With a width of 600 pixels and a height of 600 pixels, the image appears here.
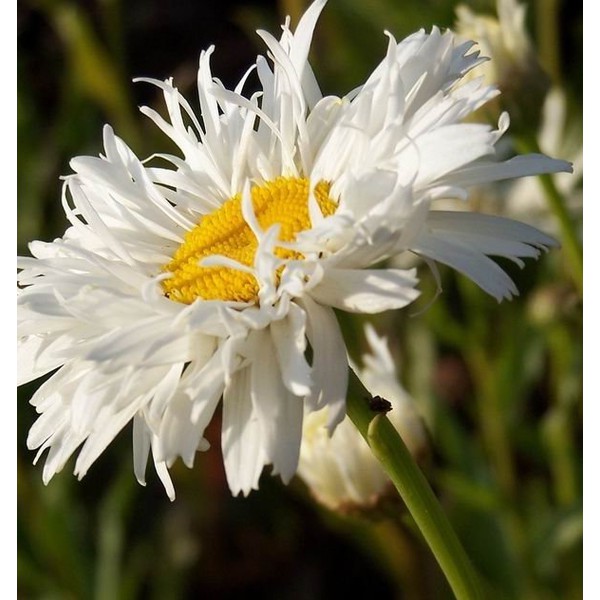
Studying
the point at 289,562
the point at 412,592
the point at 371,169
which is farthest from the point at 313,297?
the point at 289,562

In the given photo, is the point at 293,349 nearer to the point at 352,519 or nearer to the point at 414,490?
the point at 414,490

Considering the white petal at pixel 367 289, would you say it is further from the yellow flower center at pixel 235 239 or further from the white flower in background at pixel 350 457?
the white flower in background at pixel 350 457

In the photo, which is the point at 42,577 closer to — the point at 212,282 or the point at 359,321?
the point at 359,321

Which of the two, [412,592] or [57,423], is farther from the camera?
[412,592]

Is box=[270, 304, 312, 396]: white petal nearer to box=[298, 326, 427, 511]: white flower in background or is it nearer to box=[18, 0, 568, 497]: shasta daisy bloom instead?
box=[18, 0, 568, 497]: shasta daisy bloom

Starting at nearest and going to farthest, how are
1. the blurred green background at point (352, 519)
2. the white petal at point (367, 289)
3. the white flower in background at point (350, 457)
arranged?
the white petal at point (367, 289) < the white flower in background at point (350, 457) < the blurred green background at point (352, 519)

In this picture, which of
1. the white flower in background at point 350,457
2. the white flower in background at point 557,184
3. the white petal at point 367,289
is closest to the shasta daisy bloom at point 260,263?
the white petal at point 367,289
